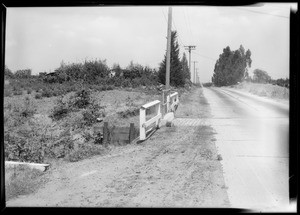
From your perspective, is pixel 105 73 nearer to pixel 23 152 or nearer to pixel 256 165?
pixel 23 152

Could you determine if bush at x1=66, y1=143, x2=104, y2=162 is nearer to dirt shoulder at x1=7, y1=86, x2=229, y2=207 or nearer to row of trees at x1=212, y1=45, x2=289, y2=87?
dirt shoulder at x1=7, y1=86, x2=229, y2=207

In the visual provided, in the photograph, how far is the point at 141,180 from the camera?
516 cm

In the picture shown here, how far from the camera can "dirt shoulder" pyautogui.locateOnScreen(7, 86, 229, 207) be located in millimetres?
4316

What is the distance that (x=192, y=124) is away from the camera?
11.7 m

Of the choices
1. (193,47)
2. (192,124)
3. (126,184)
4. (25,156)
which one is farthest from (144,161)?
A: (193,47)

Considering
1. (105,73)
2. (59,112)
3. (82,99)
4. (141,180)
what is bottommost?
(141,180)

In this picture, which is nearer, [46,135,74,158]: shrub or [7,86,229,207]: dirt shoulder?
[7,86,229,207]: dirt shoulder

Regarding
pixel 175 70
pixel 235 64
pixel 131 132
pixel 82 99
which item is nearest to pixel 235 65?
pixel 235 64

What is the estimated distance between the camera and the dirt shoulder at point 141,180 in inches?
170

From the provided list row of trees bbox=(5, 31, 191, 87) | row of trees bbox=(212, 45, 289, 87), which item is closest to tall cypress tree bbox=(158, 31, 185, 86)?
row of trees bbox=(5, 31, 191, 87)

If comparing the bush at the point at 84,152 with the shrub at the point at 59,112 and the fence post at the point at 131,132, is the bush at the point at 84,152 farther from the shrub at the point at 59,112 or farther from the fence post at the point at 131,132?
the shrub at the point at 59,112

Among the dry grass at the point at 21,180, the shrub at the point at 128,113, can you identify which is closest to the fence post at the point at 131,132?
the dry grass at the point at 21,180

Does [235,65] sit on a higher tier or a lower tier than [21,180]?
higher

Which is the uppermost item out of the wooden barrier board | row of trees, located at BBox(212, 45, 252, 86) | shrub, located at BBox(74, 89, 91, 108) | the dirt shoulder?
row of trees, located at BBox(212, 45, 252, 86)
